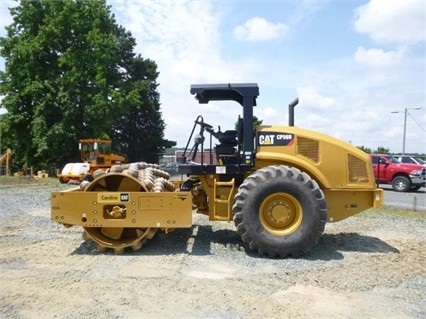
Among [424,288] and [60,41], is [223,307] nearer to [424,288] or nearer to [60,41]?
[424,288]

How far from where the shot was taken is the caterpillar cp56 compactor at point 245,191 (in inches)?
255

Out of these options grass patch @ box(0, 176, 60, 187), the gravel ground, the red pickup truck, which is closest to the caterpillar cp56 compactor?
the gravel ground

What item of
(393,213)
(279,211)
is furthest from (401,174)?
(279,211)

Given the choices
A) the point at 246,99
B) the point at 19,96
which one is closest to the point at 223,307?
the point at 246,99

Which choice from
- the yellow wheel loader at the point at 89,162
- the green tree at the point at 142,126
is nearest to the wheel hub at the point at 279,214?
the yellow wheel loader at the point at 89,162

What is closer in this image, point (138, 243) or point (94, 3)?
point (138, 243)

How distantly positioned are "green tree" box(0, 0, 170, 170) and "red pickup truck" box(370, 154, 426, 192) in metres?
19.7

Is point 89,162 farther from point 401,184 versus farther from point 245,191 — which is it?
point 245,191

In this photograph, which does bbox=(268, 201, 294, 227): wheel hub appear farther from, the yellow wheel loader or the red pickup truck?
the yellow wheel loader

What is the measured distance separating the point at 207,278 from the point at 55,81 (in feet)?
93.8

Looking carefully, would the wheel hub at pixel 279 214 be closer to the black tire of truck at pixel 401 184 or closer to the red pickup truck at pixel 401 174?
the red pickup truck at pixel 401 174

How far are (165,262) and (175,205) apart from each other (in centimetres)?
88

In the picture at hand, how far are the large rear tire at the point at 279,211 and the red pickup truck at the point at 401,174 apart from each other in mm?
13967

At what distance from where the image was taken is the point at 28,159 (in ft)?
105
